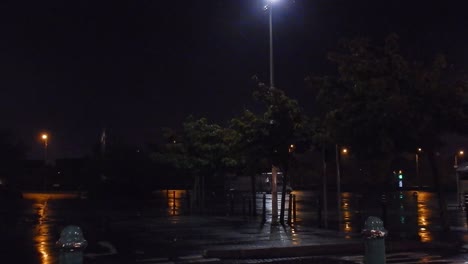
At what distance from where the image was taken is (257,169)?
25.4m

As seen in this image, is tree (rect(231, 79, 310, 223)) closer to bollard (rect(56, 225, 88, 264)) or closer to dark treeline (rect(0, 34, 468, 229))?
dark treeline (rect(0, 34, 468, 229))

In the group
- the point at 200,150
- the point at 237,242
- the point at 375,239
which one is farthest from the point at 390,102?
the point at 200,150

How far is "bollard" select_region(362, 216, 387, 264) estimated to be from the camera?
8.68m

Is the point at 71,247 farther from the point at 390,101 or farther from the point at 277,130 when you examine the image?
the point at 277,130

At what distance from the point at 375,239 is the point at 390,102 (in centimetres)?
913

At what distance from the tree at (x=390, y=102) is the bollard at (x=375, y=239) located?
9041mm

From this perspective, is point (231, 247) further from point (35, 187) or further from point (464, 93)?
point (35, 187)

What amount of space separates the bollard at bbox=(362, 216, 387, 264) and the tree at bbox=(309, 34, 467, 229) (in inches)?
356

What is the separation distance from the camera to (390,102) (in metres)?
17.3

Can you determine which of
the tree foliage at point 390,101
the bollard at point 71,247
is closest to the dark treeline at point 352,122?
the tree foliage at point 390,101

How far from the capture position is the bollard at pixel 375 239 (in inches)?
342

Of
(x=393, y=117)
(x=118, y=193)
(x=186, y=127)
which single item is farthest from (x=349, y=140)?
(x=118, y=193)

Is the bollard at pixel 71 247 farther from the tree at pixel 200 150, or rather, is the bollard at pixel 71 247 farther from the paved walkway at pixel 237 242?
the tree at pixel 200 150

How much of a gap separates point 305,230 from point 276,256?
5738 millimetres
